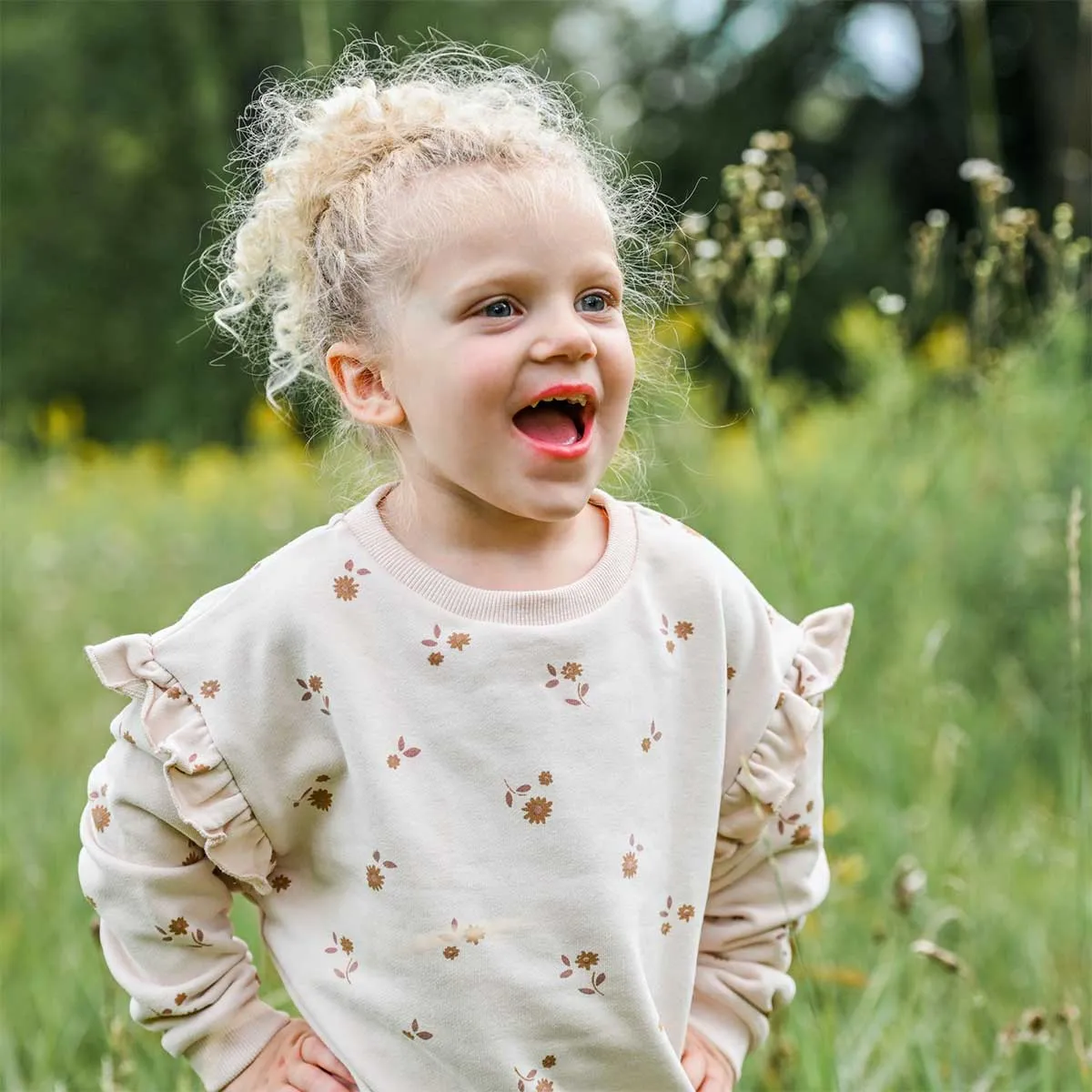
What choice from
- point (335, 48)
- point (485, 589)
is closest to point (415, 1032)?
point (485, 589)

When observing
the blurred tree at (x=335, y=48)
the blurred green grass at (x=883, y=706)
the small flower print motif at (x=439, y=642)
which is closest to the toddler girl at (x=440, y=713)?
the small flower print motif at (x=439, y=642)

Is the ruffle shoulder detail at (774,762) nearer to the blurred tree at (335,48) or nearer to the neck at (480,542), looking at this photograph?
the neck at (480,542)

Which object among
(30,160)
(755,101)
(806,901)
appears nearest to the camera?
(806,901)

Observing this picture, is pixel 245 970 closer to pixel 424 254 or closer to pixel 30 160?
pixel 424 254

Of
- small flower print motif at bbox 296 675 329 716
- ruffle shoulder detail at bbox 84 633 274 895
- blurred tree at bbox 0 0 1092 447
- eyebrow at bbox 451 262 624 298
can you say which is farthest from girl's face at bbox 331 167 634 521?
blurred tree at bbox 0 0 1092 447

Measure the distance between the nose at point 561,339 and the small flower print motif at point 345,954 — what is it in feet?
2.05

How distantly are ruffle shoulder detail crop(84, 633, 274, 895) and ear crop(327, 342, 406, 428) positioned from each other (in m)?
0.32

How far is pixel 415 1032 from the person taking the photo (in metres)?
1.45

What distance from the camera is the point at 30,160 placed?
15.9m

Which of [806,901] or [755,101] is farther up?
[806,901]

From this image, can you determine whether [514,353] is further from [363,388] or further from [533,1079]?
[533,1079]

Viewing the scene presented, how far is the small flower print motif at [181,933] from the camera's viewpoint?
147 centimetres

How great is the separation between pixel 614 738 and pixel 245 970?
18.6 inches

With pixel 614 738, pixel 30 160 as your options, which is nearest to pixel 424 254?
pixel 614 738
